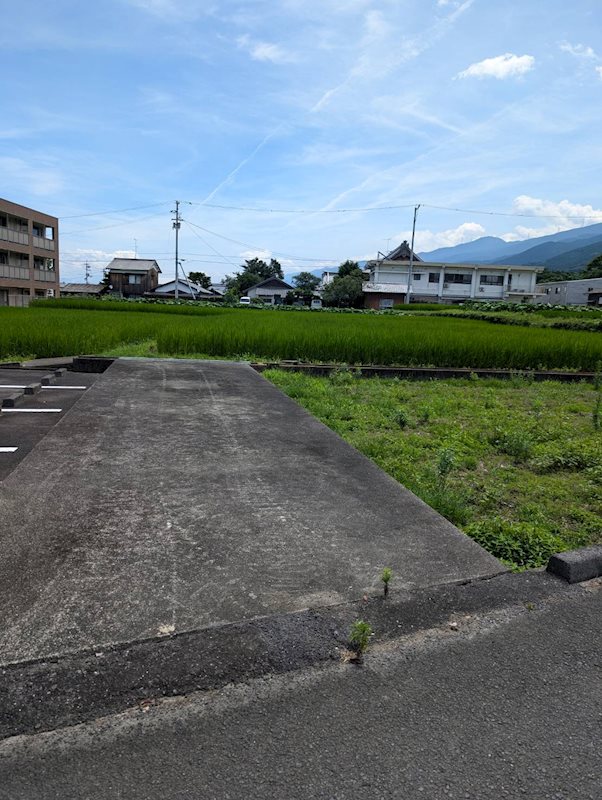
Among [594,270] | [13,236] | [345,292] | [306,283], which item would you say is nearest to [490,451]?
[13,236]

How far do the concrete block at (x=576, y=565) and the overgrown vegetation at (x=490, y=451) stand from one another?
180mm

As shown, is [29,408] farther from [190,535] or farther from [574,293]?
[574,293]

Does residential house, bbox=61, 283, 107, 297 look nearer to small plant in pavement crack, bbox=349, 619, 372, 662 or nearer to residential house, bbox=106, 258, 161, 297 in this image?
residential house, bbox=106, 258, 161, 297

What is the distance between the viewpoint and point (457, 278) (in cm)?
5675

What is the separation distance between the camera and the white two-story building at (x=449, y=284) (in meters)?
55.8

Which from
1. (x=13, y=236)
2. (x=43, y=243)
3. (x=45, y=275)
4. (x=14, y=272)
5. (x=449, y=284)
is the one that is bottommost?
(x=14, y=272)

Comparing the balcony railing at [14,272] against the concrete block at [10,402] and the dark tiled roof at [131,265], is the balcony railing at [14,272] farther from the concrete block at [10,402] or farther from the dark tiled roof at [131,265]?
the concrete block at [10,402]

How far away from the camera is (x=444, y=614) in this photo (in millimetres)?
2197

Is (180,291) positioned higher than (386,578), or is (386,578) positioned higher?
(180,291)

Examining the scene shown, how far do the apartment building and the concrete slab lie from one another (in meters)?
38.9

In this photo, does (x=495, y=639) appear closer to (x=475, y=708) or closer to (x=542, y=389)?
(x=475, y=708)

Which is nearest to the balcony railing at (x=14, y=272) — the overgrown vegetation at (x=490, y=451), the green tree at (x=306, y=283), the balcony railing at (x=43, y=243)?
the balcony railing at (x=43, y=243)

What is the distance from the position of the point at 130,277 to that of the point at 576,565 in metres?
67.5

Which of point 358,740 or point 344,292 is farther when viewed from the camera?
point 344,292
